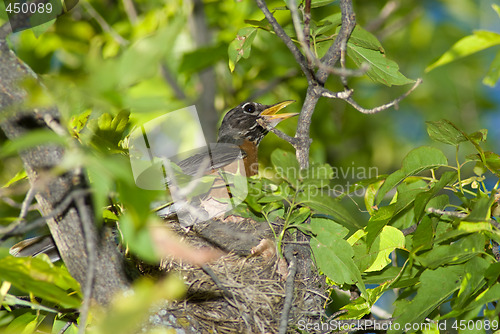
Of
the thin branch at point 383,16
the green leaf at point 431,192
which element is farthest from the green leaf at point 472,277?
the thin branch at point 383,16

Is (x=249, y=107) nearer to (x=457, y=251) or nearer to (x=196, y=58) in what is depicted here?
(x=196, y=58)

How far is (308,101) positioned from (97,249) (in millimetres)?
1297

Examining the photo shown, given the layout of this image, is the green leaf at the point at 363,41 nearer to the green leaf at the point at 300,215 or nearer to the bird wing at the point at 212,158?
the green leaf at the point at 300,215

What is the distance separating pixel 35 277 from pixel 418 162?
1.82 m

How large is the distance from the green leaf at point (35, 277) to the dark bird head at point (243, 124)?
3.13 metres

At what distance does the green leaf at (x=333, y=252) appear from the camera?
2.53 meters

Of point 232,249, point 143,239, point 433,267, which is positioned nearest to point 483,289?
point 433,267

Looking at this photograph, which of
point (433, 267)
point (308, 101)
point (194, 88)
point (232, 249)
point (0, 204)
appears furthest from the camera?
point (194, 88)

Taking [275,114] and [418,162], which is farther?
[275,114]

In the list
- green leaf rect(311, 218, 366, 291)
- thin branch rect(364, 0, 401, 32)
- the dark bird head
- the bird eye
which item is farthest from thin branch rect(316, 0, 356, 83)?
thin branch rect(364, 0, 401, 32)

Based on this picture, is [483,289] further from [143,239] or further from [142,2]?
[142,2]

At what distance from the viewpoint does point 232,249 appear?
331 centimetres

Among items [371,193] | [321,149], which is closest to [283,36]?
[371,193]

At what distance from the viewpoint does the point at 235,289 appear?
9.77ft
